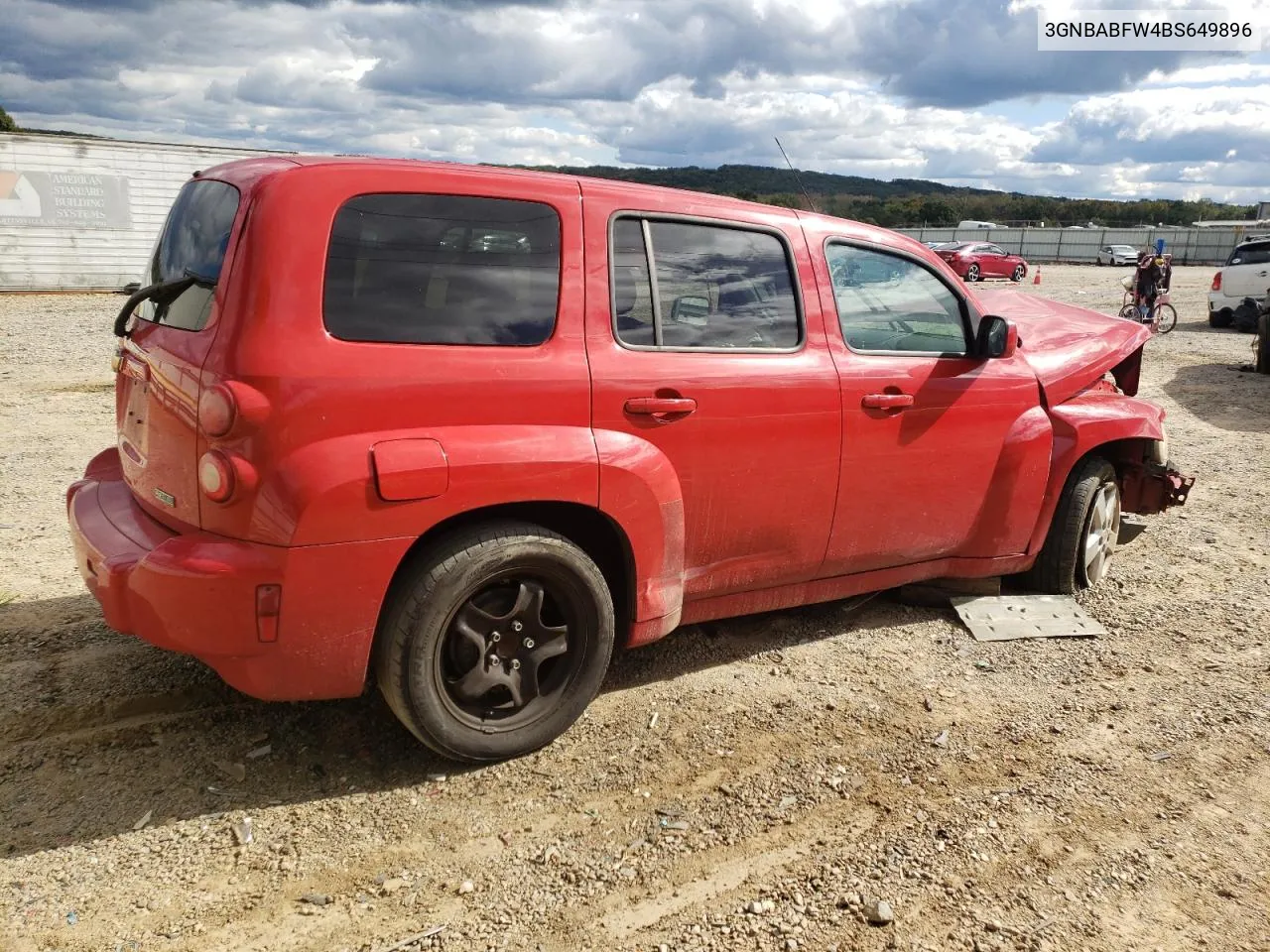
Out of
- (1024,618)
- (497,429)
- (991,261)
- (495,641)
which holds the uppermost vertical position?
(991,261)

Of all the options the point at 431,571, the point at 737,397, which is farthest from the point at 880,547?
the point at 431,571

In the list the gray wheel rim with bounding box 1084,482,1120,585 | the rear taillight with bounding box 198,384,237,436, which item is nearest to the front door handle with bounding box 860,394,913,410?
the gray wheel rim with bounding box 1084,482,1120,585

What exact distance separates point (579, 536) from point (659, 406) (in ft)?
1.76

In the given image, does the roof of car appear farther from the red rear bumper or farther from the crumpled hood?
the crumpled hood

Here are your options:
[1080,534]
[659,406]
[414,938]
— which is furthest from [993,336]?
[414,938]

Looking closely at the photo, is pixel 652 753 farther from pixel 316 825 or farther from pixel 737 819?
pixel 316 825

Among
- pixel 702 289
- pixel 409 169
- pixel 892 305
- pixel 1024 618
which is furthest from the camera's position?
pixel 1024 618

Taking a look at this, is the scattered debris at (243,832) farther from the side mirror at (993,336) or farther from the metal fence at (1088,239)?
the metal fence at (1088,239)

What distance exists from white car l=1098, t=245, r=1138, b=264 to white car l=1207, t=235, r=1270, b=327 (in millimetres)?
28932

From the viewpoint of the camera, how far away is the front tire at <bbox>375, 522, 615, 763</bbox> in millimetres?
2898

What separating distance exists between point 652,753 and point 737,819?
1.47ft

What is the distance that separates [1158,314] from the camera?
57.8 feet

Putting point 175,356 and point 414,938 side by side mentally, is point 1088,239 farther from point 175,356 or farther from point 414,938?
point 414,938

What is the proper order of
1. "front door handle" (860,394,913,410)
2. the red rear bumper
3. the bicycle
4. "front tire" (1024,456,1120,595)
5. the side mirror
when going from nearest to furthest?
the red rear bumper < "front door handle" (860,394,913,410) < the side mirror < "front tire" (1024,456,1120,595) < the bicycle
